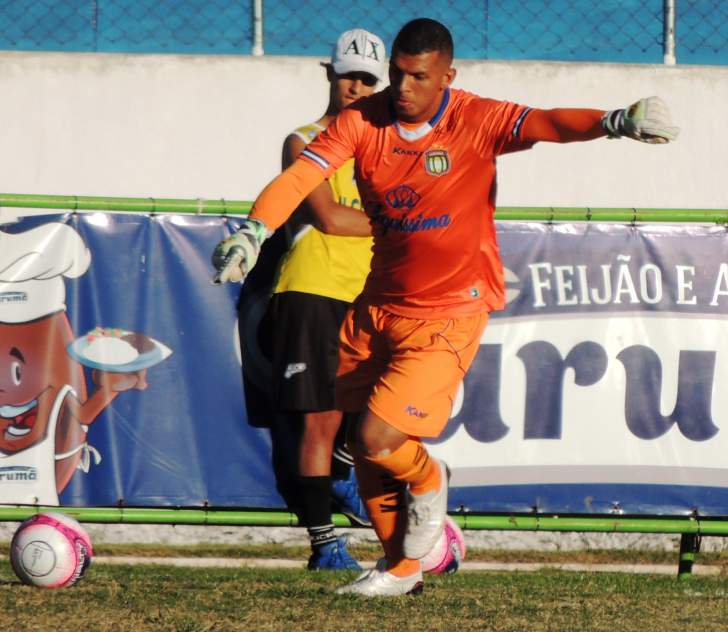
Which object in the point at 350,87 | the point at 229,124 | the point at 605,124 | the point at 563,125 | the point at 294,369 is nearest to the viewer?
the point at 605,124

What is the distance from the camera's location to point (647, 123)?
4.77 m

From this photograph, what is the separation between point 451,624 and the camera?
4.82m

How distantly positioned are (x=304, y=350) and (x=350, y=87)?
1.32 m

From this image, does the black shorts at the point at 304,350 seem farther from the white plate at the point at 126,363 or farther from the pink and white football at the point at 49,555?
the pink and white football at the point at 49,555

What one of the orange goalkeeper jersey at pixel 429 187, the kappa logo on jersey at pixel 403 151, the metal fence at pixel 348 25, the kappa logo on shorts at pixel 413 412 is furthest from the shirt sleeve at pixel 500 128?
the metal fence at pixel 348 25

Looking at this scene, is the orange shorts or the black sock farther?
the black sock

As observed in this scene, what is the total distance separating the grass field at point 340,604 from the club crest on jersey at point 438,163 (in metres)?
1.67

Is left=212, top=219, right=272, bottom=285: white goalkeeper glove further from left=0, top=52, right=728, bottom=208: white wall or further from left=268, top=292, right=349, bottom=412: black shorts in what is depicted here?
left=0, top=52, right=728, bottom=208: white wall

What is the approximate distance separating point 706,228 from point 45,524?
345cm

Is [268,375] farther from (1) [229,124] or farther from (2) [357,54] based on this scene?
(1) [229,124]

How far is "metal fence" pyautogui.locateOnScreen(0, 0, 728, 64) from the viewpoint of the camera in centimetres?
848

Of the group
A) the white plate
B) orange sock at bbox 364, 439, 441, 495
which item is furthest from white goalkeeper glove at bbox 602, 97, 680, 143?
the white plate

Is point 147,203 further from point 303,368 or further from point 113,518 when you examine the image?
point 113,518

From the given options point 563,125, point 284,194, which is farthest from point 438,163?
point 284,194
